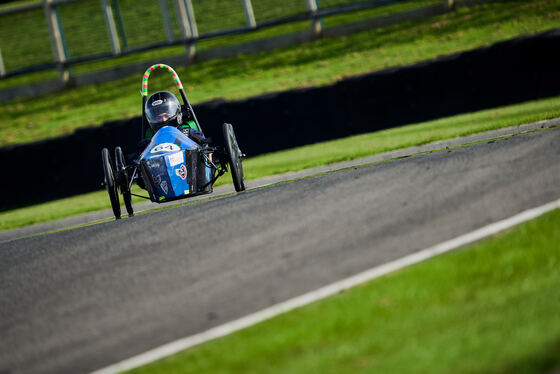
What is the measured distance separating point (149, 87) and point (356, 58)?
5853mm

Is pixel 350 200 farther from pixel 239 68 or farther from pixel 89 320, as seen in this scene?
pixel 239 68

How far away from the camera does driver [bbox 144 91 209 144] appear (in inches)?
407

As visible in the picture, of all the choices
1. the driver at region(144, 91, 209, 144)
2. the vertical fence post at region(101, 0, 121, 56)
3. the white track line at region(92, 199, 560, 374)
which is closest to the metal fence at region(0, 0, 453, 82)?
the vertical fence post at region(101, 0, 121, 56)

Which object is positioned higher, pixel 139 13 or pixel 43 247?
pixel 139 13

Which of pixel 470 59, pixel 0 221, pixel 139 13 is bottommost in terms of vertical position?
pixel 0 221

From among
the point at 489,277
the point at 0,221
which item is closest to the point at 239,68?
the point at 0,221

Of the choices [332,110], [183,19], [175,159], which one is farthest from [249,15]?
[175,159]

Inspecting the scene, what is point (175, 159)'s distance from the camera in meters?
9.35

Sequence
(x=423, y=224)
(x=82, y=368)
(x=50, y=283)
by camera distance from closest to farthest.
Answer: (x=82, y=368), (x=423, y=224), (x=50, y=283)

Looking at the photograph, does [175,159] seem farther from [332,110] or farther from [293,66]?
[293,66]

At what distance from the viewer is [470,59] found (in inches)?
546

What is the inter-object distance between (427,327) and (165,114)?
7.08 metres

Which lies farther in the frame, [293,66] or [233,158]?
[293,66]

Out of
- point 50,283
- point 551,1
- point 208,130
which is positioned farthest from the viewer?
point 551,1
